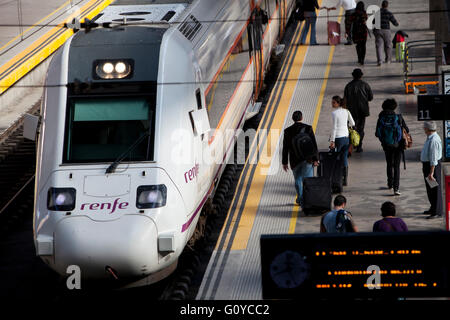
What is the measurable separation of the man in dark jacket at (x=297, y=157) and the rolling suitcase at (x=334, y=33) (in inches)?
412

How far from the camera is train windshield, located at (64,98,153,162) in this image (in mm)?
12562

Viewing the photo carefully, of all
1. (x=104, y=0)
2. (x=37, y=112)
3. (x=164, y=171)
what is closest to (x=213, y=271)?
(x=164, y=171)

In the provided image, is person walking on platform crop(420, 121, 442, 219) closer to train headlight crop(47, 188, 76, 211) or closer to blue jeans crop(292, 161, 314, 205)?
blue jeans crop(292, 161, 314, 205)

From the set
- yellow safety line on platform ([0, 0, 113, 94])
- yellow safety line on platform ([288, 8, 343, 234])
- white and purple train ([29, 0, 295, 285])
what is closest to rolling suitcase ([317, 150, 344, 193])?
yellow safety line on platform ([288, 8, 343, 234])

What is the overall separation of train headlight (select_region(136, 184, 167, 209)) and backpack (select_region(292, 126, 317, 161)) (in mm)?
3603

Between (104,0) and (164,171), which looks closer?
(164,171)

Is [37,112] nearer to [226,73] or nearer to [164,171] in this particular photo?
[226,73]

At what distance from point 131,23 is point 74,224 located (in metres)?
3.71

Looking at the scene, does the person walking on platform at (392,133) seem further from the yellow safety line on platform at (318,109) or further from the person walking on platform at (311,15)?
the person walking on platform at (311,15)

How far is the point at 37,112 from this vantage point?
2403 centimetres

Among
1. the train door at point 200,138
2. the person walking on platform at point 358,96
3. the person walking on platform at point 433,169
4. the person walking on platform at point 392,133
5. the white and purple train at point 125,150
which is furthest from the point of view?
the person walking on platform at point 358,96

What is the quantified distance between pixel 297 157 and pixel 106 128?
3732mm

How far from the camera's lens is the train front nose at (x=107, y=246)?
11.7 meters

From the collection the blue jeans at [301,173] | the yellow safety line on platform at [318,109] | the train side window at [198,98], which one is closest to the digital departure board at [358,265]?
the train side window at [198,98]
